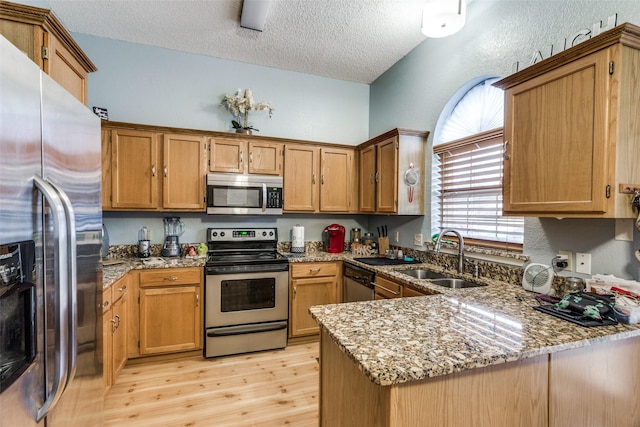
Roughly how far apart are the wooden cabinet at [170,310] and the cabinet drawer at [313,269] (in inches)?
34.9

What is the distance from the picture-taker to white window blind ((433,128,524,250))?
230cm

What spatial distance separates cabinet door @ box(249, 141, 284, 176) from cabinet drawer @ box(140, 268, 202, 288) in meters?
1.19

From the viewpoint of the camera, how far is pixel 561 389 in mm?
1124

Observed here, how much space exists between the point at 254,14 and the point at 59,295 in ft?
8.38

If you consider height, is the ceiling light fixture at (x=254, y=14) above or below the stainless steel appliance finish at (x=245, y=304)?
above

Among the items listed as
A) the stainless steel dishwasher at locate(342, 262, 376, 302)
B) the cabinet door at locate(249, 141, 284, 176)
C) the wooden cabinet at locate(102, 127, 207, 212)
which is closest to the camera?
the stainless steel dishwasher at locate(342, 262, 376, 302)

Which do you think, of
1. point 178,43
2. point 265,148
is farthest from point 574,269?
point 178,43

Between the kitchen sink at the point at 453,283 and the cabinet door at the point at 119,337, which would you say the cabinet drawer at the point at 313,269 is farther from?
the cabinet door at the point at 119,337

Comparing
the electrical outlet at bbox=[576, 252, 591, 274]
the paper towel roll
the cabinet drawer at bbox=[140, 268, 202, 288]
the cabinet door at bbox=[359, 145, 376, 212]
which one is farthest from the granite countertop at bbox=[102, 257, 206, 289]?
the electrical outlet at bbox=[576, 252, 591, 274]

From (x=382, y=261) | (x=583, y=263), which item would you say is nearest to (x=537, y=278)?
(x=583, y=263)

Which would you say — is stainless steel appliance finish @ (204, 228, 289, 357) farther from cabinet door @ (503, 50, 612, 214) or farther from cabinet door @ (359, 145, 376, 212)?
cabinet door @ (503, 50, 612, 214)

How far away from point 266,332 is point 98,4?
3225 millimetres

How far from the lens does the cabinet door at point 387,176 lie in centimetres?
296

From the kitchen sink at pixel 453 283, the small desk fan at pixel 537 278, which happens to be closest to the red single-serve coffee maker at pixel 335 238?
the kitchen sink at pixel 453 283
